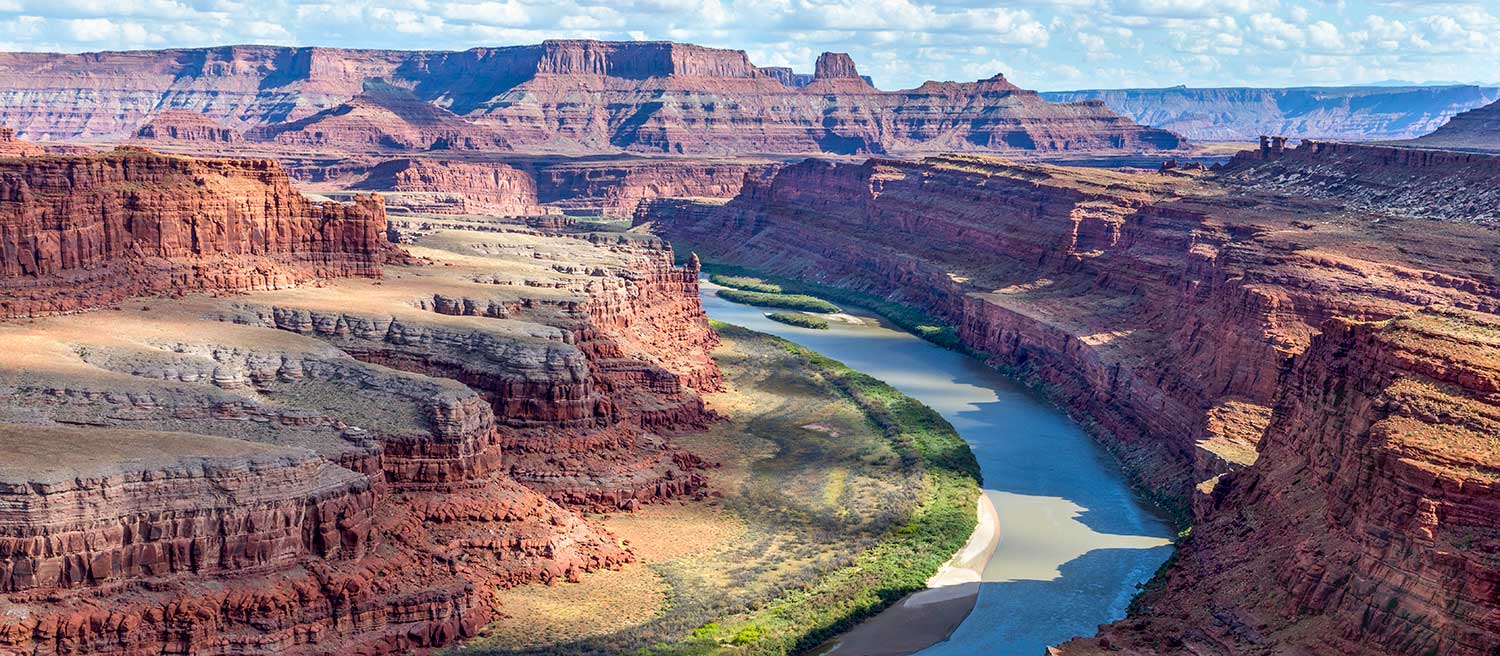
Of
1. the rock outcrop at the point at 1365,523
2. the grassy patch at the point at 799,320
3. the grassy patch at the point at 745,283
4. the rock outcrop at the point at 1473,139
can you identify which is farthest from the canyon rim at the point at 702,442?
the rock outcrop at the point at 1473,139

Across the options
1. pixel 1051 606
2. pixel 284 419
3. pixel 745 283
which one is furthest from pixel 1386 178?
pixel 284 419

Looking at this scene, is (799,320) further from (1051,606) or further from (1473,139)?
(1473,139)

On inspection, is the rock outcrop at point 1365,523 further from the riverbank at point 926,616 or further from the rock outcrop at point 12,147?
the rock outcrop at point 12,147

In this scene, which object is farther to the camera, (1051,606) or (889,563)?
(889,563)

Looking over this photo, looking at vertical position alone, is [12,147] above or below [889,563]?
above

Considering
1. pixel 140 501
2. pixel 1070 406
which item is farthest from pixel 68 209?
pixel 1070 406

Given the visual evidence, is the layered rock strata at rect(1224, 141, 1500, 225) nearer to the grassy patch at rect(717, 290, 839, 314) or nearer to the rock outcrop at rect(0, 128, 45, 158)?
the grassy patch at rect(717, 290, 839, 314)
